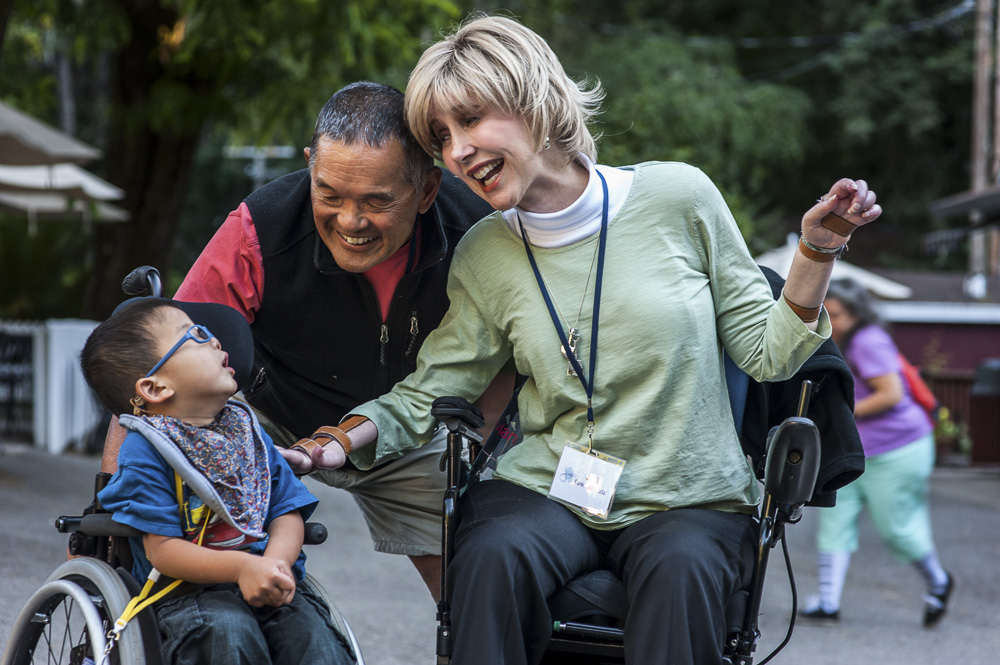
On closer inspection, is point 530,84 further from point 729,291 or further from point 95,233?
point 95,233

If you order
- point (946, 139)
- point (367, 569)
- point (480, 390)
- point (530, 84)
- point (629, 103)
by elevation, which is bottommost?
point (367, 569)

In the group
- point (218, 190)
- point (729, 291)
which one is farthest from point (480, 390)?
point (218, 190)

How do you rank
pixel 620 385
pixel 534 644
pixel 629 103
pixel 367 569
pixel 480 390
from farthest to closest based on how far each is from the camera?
1. pixel 629 103
2. pixel 367 569
3. pixel 480 390
4. pixel 620 385
5. pixel 534 644

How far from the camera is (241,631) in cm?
217

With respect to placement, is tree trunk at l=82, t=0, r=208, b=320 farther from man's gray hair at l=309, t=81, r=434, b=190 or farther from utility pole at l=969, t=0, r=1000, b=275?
utility pole at l=969, t=0, r=1000, b=275

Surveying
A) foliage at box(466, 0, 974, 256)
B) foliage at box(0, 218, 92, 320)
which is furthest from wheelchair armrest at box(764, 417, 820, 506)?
foliage at box(466, 0, 974, 256)

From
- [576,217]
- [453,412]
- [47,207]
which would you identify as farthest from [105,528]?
[47,207]

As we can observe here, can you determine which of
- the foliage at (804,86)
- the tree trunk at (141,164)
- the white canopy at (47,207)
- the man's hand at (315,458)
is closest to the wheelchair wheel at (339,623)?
the man's hand at (315,458)

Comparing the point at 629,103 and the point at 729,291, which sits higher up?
the point at 629,103

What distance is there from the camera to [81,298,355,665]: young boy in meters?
2.17

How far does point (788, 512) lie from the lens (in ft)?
8.14

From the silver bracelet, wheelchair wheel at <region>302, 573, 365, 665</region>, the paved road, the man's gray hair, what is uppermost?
the man's gray hair

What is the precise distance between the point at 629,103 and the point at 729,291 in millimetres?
14040

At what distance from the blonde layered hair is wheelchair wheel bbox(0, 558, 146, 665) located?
120 cm
